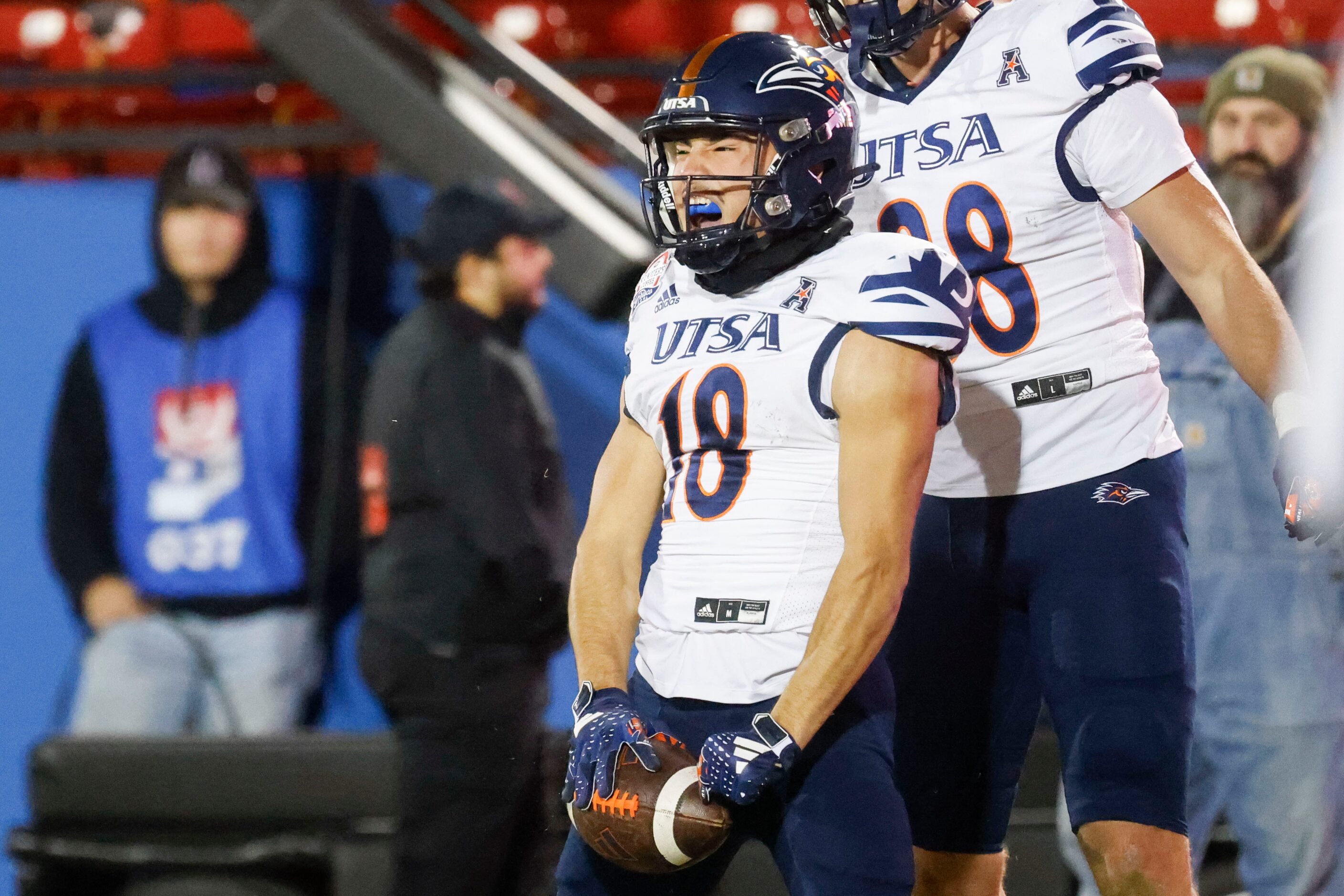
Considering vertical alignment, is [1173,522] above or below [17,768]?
above

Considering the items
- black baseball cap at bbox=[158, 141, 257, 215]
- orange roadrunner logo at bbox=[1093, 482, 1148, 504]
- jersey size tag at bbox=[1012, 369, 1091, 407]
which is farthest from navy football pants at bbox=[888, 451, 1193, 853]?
black baseball cap at bbox=[158, 141, 257, 215]

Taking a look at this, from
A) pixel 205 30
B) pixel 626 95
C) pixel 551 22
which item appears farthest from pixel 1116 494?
pixel 205 30

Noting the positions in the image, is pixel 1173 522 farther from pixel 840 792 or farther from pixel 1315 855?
pixel 1315 855

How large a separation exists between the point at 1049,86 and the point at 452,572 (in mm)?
1584

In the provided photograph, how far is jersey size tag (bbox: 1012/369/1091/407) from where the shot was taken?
210 cm

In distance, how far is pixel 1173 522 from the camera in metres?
2.04

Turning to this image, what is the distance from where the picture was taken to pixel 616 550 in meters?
2.08

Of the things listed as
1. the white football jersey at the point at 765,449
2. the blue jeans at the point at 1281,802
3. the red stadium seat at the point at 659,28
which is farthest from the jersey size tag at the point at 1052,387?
the red stadium seat at the point at 659,28

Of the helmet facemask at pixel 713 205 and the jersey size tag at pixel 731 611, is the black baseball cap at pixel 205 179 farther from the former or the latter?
the jersey size tag at pixel 731 611

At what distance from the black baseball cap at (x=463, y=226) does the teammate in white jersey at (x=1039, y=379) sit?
4.18 feet

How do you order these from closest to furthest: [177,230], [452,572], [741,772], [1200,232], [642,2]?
1. [741,772]
2. [1200,232]
3. [452,572]
4. [177,230]
5. [642,2]

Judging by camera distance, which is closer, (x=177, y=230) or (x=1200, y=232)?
(x=1200, y=232)

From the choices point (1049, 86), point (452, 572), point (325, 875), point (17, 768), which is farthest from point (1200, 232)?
point (17, 768)

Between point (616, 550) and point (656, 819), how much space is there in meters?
0.43
